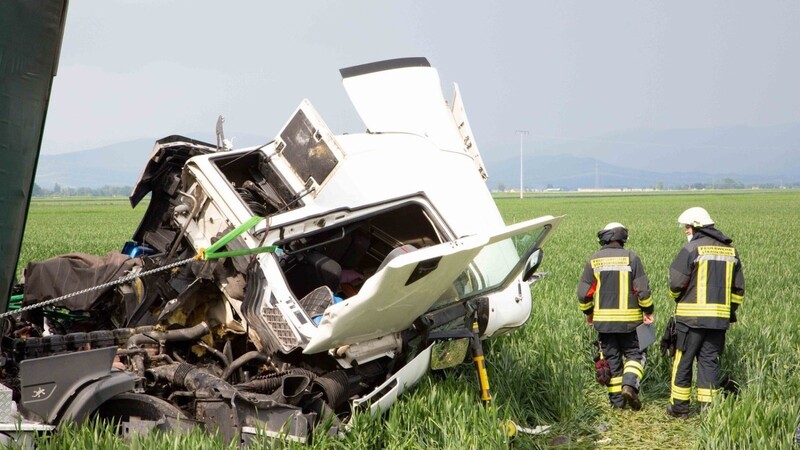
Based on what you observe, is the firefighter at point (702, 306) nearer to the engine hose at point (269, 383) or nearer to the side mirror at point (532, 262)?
the side mirror at point (532, 262)

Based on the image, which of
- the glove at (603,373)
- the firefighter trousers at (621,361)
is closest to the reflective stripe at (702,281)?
the firefighter trousers at (621,361)

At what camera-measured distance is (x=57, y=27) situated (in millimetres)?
3840

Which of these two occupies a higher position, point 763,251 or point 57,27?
point 57,27

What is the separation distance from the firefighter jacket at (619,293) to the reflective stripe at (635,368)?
29cm

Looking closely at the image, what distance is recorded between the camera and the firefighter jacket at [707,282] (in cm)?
697

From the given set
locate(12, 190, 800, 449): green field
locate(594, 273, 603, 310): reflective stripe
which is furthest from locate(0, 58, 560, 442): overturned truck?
locate(594, 273, 603, 310): reflective stripe

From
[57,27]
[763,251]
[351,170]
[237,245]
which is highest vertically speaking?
[57,27]

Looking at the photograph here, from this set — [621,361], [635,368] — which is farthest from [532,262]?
[621,361]

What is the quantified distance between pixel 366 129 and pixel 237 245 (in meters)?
2.23

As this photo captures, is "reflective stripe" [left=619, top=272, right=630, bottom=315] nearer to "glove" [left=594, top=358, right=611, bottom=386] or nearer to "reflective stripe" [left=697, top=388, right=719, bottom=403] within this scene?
"glove" [left=594, top=358, right=611, bottom=386]

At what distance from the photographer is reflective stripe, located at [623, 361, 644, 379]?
7.36m

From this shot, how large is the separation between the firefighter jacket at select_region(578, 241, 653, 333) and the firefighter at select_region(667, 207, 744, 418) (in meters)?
0.37

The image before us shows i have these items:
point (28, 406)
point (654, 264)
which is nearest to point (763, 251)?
point (654, 264)

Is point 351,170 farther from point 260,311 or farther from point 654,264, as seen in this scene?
point 654,264
